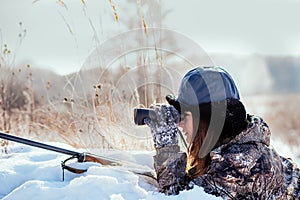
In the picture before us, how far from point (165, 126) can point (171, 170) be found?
0.71ft

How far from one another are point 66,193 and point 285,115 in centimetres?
823

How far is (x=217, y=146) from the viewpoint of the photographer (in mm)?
2463

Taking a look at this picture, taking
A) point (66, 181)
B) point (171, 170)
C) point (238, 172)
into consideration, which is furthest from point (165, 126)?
point (66, 181)

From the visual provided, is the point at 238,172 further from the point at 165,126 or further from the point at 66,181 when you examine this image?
the point at 66,181

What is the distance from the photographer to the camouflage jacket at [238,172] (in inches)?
91.9

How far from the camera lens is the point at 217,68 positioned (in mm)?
2533

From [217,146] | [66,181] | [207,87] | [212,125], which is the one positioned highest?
[207,87]

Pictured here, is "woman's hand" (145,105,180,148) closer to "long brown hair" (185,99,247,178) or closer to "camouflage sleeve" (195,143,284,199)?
"long brown hair" (185,99,247,178)

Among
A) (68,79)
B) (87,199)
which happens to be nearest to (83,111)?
(68,79)

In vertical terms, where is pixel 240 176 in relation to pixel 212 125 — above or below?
below

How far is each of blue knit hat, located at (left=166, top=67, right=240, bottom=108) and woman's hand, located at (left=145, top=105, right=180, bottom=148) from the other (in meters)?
0.12

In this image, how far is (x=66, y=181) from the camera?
254 centimetres

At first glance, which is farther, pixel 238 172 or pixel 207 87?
pixel 207 87

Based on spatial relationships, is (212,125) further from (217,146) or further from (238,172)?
(238,172)
